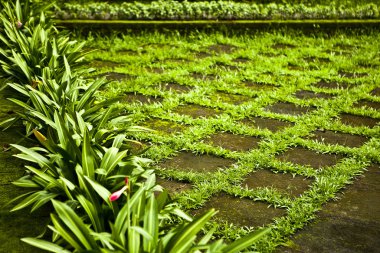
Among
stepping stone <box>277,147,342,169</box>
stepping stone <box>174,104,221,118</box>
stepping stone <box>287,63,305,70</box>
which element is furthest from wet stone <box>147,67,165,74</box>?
stepping stone <box>277,147,342,169</box>

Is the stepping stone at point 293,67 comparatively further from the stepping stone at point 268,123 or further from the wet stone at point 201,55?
the stepping stone at point 268,123

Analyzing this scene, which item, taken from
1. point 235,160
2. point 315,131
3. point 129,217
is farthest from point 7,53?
point 129,217

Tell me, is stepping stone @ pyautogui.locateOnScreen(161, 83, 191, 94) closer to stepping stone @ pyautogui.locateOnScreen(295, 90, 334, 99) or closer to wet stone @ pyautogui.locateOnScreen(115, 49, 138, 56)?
stepping stone @ pyautogui.locateOnScreen(295, 90, 334, 99)

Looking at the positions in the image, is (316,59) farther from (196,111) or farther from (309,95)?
(196,111)

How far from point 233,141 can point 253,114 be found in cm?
59

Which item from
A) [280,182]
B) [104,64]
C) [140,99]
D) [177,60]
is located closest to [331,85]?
[177,60]

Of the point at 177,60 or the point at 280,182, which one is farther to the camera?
the point at 177,60

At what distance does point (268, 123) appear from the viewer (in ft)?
14.1

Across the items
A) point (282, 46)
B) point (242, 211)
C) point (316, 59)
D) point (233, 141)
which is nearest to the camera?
point (242, 211)

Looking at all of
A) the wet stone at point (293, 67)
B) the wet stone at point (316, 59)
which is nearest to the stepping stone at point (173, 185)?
the wet stone at point (293, 67)

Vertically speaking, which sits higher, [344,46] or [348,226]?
[344,46]

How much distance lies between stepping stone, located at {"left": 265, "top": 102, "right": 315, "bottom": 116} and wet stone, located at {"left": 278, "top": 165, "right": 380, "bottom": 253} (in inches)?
51.4

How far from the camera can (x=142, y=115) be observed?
14.5 ft

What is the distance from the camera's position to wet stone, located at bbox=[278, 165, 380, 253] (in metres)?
2.67
